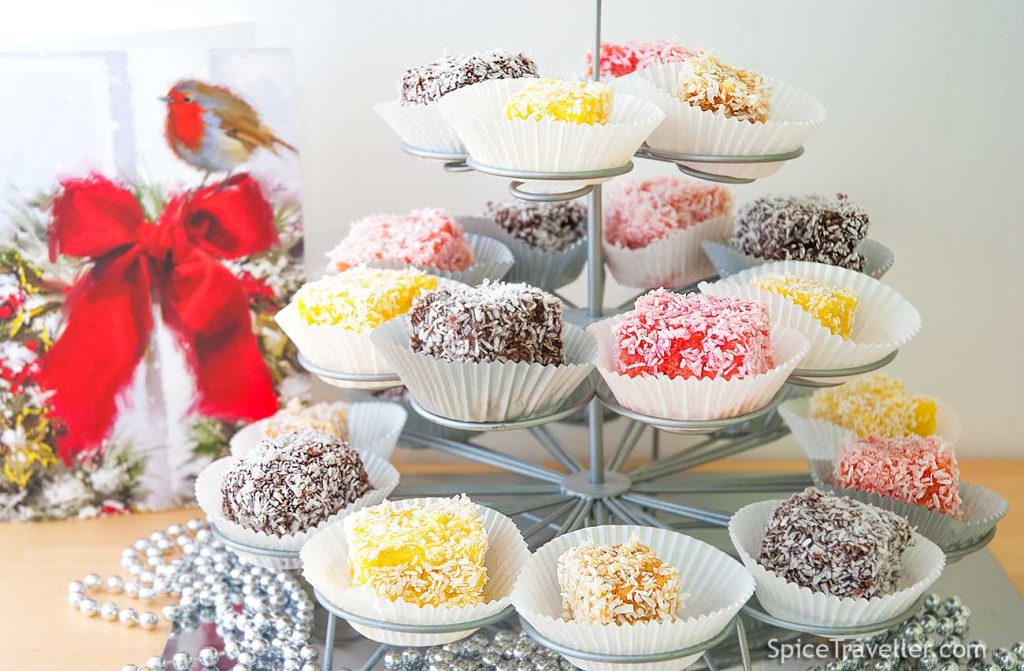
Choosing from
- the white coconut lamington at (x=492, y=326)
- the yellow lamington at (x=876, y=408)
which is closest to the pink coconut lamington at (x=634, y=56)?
the white coconut lamington at (x=492, y=326)

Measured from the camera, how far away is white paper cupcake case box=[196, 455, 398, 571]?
1.32 meters

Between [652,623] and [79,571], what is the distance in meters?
0.94

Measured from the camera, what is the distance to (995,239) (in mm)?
1873

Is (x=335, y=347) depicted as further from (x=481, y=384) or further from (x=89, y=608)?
(x=89, y=608)

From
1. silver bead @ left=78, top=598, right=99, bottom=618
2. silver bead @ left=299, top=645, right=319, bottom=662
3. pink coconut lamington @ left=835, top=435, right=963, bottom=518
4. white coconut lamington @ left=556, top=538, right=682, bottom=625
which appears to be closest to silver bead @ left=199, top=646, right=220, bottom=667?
silver bead @ left=299, top=645, right=319, bottom=662

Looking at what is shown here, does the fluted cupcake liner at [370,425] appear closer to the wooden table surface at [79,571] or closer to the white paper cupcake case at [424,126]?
the wooden table surface at [79,571]

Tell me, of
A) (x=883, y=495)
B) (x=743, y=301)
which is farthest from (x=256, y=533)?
(x=883, y=495)

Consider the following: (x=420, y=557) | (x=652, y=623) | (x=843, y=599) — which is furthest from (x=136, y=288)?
(x=843, y=599)

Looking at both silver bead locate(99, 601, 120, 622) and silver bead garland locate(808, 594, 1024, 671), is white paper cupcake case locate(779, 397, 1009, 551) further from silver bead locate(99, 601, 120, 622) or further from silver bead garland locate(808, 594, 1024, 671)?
silver bead locate(99, 601, 120, 622)

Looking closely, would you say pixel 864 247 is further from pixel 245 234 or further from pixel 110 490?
pixel 110 490

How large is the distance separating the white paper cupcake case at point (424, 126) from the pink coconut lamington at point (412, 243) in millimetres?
154

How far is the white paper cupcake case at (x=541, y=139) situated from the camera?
121 centimetres

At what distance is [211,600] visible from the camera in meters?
1.53

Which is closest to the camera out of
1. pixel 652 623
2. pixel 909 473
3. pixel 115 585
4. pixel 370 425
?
pixel 652 623
